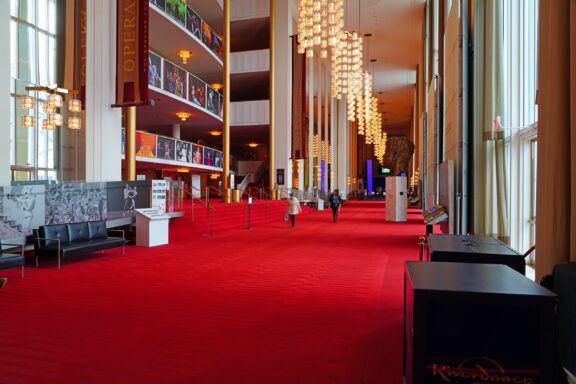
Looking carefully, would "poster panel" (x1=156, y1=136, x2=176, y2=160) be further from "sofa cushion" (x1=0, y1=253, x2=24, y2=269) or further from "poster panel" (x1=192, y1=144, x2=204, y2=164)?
"sofa cushion" (x1=0, y1=253, x2=24, y2=269)

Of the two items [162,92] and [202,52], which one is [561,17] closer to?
[162,92]

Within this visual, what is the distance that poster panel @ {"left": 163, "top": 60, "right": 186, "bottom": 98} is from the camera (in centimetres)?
1700

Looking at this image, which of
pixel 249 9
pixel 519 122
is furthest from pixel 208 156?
pixel 519 122

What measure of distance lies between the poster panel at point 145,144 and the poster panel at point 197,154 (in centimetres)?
371

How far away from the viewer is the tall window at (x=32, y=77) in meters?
11.4

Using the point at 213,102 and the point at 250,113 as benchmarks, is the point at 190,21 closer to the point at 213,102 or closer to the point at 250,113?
the point at 213,102

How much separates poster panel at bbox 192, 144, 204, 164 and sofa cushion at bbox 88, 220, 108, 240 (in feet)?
40.6

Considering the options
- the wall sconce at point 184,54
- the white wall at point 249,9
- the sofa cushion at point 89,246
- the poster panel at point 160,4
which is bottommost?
the sofa cushion at point 89,246

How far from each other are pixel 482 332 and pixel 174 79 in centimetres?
1713

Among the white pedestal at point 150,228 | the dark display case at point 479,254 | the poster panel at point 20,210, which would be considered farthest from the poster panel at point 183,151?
the dark display case at point 479,254

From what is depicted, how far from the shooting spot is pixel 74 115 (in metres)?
11.6

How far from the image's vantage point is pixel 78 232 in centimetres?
866

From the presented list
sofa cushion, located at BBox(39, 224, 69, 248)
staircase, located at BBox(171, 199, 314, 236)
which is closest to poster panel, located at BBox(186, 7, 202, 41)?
staircase, located at BBox(171, 199, 314, 236)

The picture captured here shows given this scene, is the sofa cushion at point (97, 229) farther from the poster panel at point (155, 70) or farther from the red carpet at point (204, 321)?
the poster panel at point (155, 70)
